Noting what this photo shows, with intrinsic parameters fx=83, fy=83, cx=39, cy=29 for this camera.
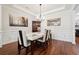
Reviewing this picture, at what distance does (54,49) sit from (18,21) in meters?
1.03

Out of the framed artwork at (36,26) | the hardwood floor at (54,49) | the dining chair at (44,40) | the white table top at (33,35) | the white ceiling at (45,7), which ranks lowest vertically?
the hardwood floor at (54,49)

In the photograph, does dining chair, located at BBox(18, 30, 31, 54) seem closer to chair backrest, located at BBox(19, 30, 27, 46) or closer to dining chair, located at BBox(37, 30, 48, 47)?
chair backrest, located at BBox(19, 30, 27, 46)

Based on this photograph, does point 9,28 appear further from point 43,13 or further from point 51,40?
point 51,40

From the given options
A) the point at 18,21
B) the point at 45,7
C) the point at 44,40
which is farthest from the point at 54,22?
the point at 18,21

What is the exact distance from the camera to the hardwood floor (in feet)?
5.92

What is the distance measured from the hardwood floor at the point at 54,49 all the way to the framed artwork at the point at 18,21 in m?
0.45

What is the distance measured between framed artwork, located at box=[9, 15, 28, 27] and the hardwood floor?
0.45m

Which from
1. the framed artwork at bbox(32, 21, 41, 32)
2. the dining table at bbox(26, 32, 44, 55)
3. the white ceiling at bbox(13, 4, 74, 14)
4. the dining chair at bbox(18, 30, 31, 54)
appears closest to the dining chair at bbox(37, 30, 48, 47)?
the dining table at bbox(26, 32, 44, 55)

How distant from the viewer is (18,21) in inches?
73.8

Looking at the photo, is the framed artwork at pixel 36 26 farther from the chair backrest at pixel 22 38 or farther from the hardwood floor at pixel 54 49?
the hardwood floor at pixel 54 49

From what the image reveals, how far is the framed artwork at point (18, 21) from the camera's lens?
1.81 m

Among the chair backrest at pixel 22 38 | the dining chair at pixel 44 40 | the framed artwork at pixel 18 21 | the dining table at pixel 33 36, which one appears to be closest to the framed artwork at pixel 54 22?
the dining chair at pixel 44 40

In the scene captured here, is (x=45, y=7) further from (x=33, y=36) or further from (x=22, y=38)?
(x=22, y=38)
